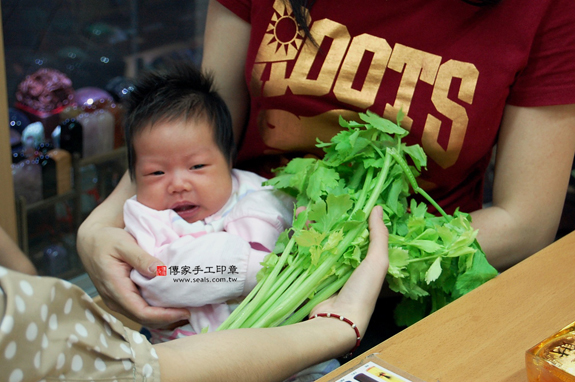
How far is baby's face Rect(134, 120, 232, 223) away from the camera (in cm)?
133

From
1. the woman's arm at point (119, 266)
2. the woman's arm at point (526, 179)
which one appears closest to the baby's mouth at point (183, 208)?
the woman's arm at point (119, 266)

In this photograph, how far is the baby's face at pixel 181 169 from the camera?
1.33 metres

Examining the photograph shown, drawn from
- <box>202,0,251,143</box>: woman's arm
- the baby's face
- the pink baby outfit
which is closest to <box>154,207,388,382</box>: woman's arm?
the pink baby outfit

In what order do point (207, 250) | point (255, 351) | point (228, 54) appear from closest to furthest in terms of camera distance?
1. point (255, 351)
2. point (207, 250)
3. point (228, 54)

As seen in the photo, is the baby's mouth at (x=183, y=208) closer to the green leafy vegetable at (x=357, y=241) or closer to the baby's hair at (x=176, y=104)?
the baby's hair at (x=176, y=104)

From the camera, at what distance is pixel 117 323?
635mm

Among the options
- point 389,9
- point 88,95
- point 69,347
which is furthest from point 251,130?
point 88,95

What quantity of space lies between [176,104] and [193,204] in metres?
0.25

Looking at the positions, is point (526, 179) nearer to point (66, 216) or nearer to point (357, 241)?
point (357, 241)

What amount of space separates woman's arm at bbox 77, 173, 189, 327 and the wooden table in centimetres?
55

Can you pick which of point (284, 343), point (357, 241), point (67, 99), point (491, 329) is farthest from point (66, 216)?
point (491, 329)

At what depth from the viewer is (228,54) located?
1.57m

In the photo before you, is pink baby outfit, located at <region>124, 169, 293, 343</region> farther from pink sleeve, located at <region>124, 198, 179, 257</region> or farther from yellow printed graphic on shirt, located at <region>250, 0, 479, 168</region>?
yellow printed graphic on shirt, located at <region>250, 0, 479, 168</region>

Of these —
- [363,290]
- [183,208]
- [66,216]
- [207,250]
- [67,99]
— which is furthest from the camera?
[66,216]
